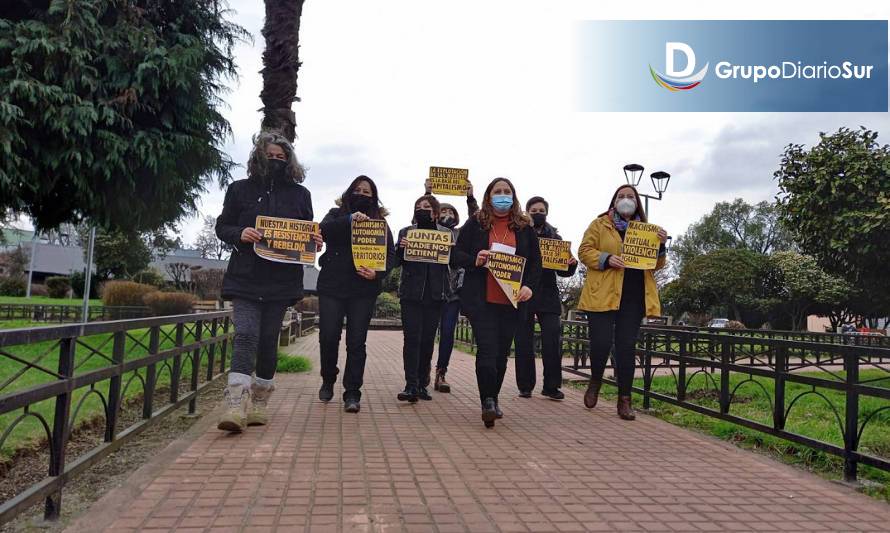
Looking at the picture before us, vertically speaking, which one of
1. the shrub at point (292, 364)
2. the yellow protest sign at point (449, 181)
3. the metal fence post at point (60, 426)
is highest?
the yellow protest sign at point (449, 181)

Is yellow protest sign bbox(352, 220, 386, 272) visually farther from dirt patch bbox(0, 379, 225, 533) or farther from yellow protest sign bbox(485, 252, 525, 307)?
dirt patch bbox(0, 379, 225, 533)

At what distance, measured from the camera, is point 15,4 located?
11234mm

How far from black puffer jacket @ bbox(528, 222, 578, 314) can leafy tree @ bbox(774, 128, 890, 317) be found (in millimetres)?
6786

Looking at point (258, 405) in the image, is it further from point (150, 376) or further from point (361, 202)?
point (361, 202)

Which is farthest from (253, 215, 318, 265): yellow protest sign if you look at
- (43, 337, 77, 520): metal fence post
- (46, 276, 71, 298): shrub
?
(46, 276, 71, 298): shrub

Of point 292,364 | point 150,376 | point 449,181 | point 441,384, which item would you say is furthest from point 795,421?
point 292,364

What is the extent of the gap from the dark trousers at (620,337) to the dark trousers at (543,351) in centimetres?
66

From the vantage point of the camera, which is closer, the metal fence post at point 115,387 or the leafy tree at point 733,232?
the metal fence post at point 115,387

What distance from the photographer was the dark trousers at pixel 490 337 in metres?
5.15

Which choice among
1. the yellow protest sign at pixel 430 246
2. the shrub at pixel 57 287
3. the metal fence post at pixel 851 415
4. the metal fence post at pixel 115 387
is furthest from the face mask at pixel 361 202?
the shrub at pixel 57 287

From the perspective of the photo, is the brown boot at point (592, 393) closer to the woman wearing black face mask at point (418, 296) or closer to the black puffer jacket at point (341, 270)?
the woman wearing black face mask at point (418, 296)

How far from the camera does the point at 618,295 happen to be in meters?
5.80

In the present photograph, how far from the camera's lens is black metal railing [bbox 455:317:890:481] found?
4023mm

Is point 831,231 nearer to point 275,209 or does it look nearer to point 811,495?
point 811,495
